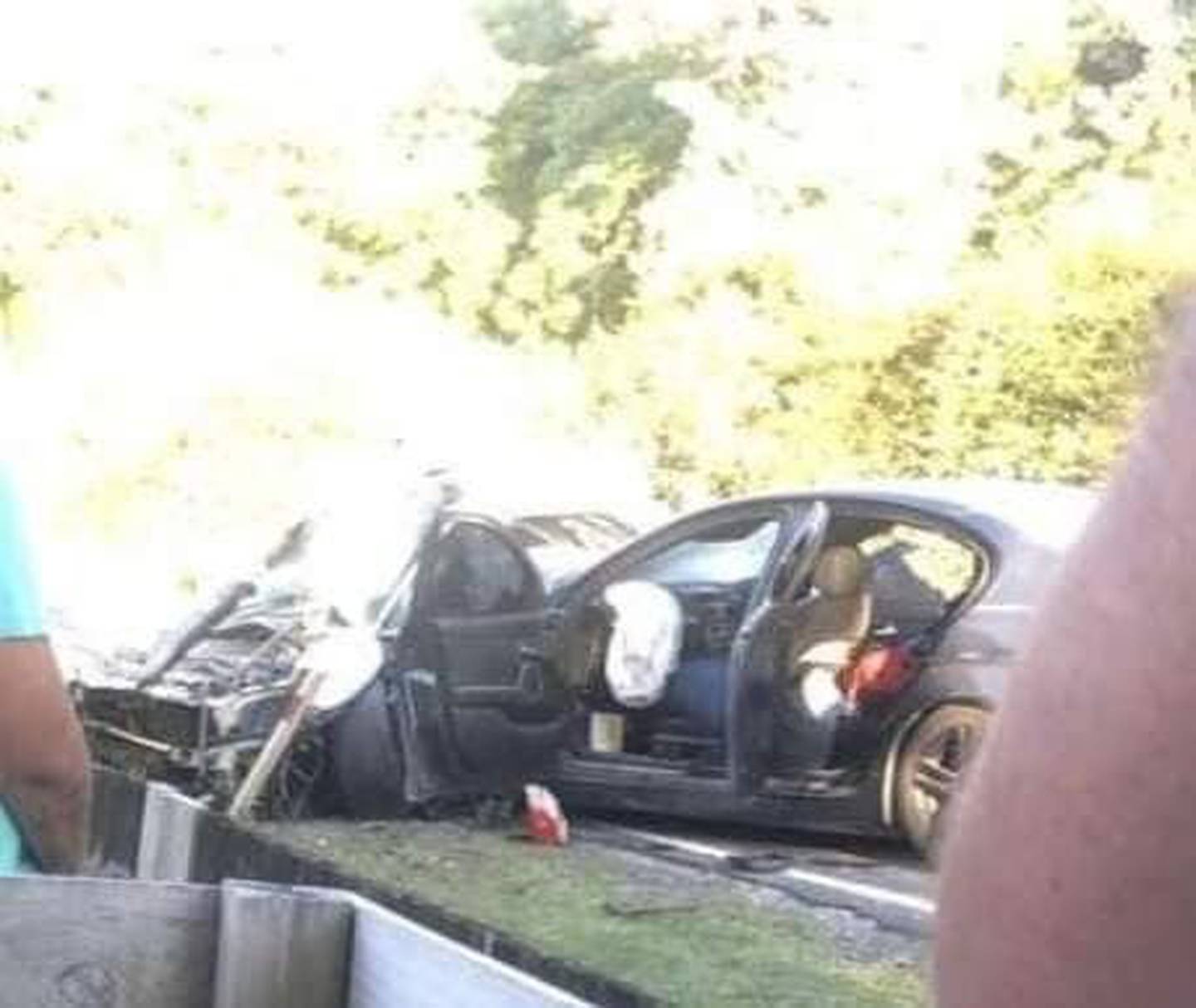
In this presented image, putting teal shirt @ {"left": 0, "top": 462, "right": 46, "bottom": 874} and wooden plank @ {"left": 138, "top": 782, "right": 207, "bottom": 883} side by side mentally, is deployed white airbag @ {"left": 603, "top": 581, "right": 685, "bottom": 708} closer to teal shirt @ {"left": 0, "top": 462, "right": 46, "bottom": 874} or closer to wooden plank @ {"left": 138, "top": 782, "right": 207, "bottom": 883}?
wooden plank @ {"left": 138, "top": 782, "right": 207, "bottom": 883}

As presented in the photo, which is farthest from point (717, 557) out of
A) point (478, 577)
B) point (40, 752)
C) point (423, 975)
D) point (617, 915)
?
point (423, 975)

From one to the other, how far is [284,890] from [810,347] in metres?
20.1

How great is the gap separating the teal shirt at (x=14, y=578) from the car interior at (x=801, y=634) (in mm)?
6220

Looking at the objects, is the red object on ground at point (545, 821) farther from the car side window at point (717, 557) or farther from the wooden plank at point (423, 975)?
the wooden plank at point (423, 975)

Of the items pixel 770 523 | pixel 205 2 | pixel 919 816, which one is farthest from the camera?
pixel 205 2

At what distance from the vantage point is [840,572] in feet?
30.3

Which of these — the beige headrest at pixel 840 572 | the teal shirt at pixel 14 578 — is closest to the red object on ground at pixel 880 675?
the beige headrest at pixel 840 572

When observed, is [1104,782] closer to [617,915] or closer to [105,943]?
[105,943]

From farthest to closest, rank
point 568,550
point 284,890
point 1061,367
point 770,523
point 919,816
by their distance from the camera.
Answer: point 1061,367, point 568,550, point 770,523, point 919,816, point 284,890

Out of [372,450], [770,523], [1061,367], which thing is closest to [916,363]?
[1061,367]

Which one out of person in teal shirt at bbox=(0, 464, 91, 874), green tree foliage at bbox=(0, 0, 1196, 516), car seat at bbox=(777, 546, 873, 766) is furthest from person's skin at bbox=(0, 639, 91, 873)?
green tree foliage at bbox=(0, 0, 1196, 516)

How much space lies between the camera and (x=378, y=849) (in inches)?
356

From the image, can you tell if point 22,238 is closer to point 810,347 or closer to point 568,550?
point 810,347

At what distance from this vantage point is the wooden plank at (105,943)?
8.55ft
